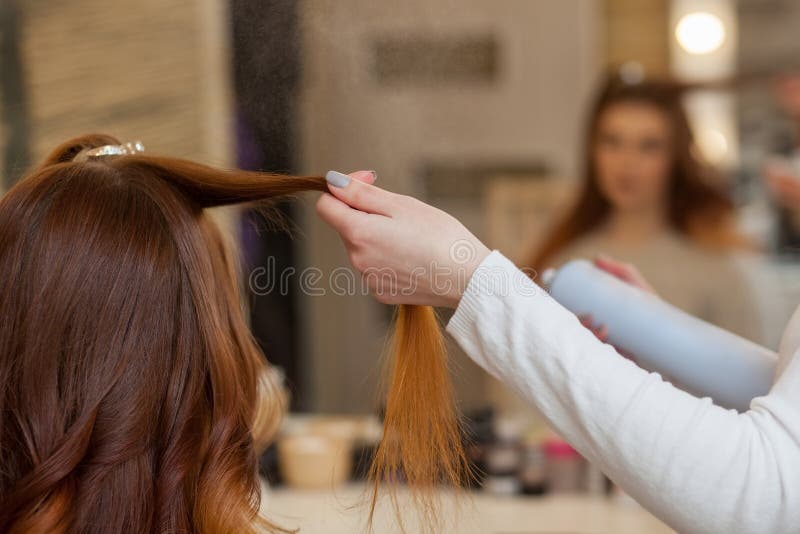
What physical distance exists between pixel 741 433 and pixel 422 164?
2526 millimetres

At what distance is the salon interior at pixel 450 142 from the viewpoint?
137 centimetres

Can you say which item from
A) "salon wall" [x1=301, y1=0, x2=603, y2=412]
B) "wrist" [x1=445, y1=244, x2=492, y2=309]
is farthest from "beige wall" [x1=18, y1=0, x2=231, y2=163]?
"wrist" [x1=445, y1=244, x2=492, y2=309]

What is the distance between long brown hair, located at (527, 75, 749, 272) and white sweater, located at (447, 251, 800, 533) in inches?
51.9

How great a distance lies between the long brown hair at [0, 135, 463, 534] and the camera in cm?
69

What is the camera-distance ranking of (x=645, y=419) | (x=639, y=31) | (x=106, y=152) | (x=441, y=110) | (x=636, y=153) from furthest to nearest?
(x=639, y=31) → (x=441, y=110) → (x=636, y=153) → (x=106, y=152) → (x=645, y=419)

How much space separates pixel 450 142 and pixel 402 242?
98.5 inches

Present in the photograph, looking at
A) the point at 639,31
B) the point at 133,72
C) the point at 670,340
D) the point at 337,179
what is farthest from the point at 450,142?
the point at 337,179

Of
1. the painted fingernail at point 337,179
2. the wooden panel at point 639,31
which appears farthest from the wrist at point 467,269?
the wooden panel at point 639,31

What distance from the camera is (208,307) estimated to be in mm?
737

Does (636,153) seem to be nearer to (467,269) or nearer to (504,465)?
(504,465)

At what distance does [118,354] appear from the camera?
27.6 inches

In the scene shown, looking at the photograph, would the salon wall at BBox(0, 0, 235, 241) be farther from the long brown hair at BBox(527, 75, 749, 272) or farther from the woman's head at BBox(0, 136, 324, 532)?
the long brown hair at BBox(527, 75, 749, 272)

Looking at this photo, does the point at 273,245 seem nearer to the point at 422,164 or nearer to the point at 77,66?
the point at 77,66

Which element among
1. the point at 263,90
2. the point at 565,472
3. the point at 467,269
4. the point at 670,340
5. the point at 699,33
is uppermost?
the point at 699,33
